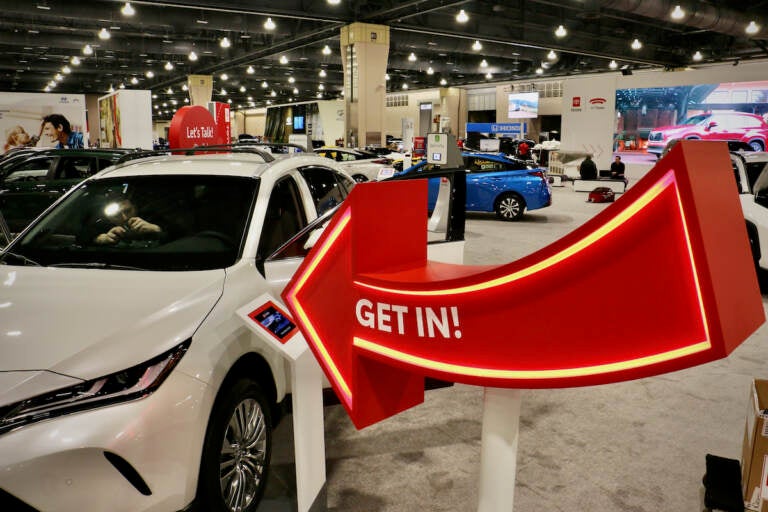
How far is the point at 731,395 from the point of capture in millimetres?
4492

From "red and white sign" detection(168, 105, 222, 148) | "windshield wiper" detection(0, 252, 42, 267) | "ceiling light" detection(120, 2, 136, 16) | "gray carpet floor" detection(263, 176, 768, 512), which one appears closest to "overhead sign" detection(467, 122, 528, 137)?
"ceiling light" detection(120, 2, 136, 16)

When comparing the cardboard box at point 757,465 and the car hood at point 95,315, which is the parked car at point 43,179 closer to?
the car hood at point 95,315

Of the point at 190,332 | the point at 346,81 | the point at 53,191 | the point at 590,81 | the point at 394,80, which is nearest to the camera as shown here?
the point at 190,332

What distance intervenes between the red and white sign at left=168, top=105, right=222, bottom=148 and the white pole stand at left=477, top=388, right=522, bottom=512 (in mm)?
8169

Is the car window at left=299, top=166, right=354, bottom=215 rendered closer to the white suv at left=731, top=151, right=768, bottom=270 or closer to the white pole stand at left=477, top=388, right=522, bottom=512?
the white pole stand at left=477, top=388, right=522, bottom=512

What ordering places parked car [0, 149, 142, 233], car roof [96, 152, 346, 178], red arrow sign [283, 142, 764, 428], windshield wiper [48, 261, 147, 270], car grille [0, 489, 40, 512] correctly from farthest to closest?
parked car [0, 149, 142, 233]
car roof [96, 152, 346, 178]
windshield wiper [48, 261, 147, 270]
car grille [0, 489, 40, 512]
red arrow sign [283, 142, 764, 428]

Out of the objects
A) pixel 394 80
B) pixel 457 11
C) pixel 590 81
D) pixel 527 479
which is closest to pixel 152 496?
pixel 527 479

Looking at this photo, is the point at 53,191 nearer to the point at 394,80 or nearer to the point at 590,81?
the point at 590,81

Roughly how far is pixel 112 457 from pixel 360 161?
14.0m

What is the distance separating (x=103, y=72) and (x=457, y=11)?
2300cm

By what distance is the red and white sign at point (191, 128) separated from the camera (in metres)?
9.23

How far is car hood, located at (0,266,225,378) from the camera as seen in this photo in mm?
2168

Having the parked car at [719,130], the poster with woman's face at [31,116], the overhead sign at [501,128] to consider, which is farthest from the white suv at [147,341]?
the overhead sign at [501,128]

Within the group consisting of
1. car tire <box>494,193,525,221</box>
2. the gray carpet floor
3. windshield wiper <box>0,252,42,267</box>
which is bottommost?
the gray carpet floor
